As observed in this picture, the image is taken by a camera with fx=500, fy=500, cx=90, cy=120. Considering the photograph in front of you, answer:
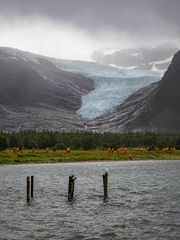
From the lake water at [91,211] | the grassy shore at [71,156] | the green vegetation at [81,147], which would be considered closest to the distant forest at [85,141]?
the green vegetation at [81,147]

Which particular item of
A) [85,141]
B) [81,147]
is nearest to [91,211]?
[85,141]

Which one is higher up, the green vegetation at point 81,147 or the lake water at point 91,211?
the green vegetation at point 81,147

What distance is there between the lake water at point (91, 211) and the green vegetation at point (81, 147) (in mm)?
52419

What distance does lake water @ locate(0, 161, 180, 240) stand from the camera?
38344mm

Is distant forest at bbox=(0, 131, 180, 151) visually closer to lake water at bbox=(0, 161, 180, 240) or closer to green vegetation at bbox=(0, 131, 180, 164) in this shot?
green vegetation at bbox=(0, 131, 180, 164)

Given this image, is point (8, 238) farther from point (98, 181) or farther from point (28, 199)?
point (98, 181)

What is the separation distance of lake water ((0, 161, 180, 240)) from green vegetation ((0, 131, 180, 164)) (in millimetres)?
52419

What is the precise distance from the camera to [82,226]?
41094 millimetres

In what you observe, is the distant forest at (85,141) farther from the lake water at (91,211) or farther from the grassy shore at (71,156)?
the lake water at (91,211)

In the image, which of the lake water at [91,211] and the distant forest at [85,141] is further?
the distant forest at [85,141]

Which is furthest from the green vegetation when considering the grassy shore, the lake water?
the lake water

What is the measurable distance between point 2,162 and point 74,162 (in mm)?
21569

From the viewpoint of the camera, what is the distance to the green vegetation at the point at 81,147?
133 meters

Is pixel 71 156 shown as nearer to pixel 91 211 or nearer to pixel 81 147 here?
pixel 81 147
